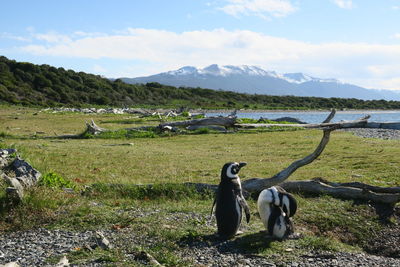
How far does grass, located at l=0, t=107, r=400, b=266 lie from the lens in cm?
833

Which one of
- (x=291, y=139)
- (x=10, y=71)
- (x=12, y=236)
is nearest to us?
(x=12, y=236)

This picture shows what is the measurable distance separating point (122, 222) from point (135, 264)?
87.1 inches

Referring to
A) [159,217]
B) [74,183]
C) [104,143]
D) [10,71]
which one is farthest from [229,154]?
[10,71]

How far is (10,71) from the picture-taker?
258 feet

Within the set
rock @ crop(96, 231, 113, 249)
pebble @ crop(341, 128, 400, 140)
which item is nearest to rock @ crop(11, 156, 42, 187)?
rock @ crop(96, 231, 113, 249)

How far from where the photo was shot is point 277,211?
27.7 feet

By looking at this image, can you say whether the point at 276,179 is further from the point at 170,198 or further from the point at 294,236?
the point at 294,236

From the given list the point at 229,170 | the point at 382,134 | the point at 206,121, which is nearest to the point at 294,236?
the point at 229,170

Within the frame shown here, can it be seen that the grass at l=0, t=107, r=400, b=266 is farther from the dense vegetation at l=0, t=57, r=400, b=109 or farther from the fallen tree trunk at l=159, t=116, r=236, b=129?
the dense vegetation at l=0, t=57, r=400, b=109

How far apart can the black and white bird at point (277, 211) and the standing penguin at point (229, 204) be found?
0.40 meters

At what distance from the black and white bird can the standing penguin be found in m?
0.40

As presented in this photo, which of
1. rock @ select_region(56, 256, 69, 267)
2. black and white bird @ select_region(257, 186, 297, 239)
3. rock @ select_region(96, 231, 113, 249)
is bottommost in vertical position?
rock @ select_region(56, 256, 69, 267)

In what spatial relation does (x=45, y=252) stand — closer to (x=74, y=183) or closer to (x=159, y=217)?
(x=159, y=217)

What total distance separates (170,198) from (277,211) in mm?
3777
